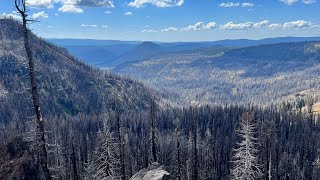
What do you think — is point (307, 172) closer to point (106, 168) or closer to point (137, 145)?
point (137, 145)

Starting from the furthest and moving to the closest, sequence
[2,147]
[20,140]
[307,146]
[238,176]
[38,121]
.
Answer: [307,146]
[20,140]
[2,147]
[238,176]
[38,121]

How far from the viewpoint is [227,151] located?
171 meters

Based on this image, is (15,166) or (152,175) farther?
(15,166)

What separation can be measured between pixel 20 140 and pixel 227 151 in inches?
4571

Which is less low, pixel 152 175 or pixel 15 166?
pixel 152 175

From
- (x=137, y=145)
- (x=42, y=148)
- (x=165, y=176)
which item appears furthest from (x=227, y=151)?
(x=42, y=148)

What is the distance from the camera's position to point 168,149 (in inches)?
7116

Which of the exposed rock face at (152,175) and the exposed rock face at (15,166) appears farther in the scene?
the exposed rock face at (15,166)

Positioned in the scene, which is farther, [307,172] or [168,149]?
[168,149]

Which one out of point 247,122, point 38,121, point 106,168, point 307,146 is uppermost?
point 38,121

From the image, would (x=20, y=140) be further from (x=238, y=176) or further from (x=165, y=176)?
(x=238, y=176)

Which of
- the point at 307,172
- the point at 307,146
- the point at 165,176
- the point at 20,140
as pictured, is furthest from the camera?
the point at 307,146

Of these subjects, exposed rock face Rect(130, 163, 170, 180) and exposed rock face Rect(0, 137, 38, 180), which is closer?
exposed rock face Rect(130, 163, 170, 180)

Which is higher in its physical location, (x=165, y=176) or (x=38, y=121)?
(x=38, y=121)
